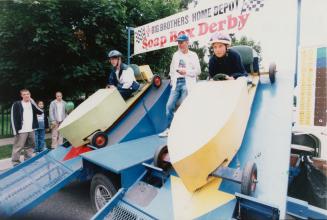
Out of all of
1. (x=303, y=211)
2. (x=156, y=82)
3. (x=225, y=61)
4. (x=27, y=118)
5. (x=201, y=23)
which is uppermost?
(x=201, y=23)

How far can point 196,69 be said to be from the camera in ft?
15.3

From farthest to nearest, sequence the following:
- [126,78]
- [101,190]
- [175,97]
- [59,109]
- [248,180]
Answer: [59,109]
[126,78]
[175,97]
[101,190]
[248,180]

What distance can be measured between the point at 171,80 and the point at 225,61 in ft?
4.65


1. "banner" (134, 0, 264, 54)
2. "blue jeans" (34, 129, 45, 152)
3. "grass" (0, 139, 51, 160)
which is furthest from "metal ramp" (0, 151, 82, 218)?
"banner" (134, 0, 264, 54)

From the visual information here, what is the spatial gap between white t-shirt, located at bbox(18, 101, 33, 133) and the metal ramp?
159cm

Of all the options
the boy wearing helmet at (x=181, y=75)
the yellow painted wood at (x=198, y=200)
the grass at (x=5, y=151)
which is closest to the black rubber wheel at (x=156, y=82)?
the boy wearing helmet at (x=181, y=75)

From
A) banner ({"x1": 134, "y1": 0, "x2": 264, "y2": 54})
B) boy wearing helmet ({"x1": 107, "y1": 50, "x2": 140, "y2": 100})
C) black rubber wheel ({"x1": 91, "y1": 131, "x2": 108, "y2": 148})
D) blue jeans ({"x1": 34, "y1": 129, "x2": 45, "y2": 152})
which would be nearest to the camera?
black rubber wheel ({"x1": 91, "y1": 131, "x2": 108, "y2": 148})

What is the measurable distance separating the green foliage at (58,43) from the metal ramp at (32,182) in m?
3.72

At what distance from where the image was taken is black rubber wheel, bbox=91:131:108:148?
13.7ft

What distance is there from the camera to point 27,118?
592 centimetres

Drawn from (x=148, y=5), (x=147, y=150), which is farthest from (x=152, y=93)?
(x=148, y=5)

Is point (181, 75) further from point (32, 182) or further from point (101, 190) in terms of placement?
point (32, 182)

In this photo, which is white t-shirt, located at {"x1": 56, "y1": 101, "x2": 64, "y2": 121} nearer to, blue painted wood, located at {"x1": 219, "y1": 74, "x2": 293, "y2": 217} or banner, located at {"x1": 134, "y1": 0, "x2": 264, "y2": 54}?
banner, located at {"x1": 134, "y1": 0, "x2": 264, "y2": 54}

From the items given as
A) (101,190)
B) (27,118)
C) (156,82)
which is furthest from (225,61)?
(27,118)
